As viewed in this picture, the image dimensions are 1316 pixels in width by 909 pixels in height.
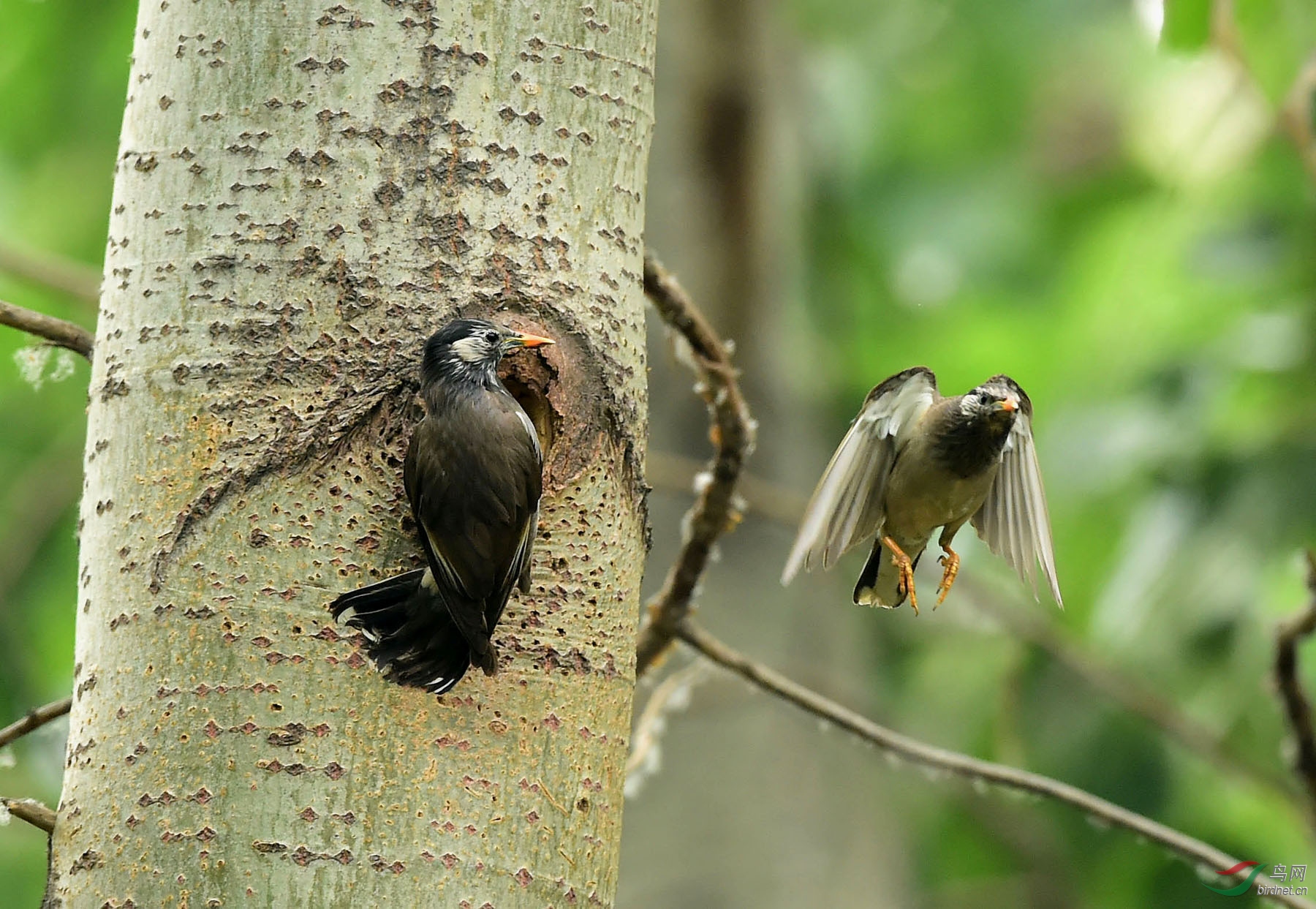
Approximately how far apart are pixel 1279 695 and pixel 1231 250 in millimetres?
2849

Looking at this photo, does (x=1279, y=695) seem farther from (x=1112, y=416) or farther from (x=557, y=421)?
(x=1112, y=416)

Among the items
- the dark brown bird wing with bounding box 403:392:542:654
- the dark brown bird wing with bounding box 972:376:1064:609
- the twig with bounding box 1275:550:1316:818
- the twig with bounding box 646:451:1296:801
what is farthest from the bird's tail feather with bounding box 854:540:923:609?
the twig with bounding box 646:451:1296:801

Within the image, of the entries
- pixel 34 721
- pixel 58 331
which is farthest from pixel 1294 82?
pixel 34 721

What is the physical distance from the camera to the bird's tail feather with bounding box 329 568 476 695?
1.65 m

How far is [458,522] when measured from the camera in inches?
67.6

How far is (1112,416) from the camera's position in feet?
17.4

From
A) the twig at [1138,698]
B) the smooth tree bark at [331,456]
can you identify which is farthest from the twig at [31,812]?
the twig at [1138,698]

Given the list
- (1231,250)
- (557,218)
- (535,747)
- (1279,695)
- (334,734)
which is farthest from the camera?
(1231,250)

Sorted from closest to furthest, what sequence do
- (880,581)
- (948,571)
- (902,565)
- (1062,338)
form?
(948,571) → (902,565) → (880,581) → (1062,338)

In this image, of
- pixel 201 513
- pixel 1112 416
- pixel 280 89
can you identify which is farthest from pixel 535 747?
pixel 1112 416

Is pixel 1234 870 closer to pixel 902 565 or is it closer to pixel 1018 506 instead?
pixel 1018 506

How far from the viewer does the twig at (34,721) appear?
1988 millimetres

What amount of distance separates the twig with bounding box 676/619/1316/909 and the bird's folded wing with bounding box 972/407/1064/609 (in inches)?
21.1

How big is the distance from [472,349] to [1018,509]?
0.87 metres
